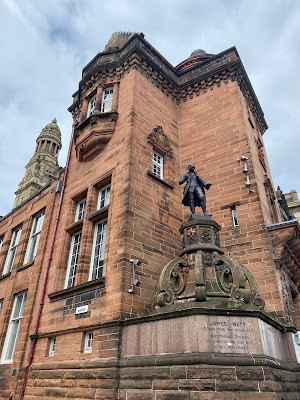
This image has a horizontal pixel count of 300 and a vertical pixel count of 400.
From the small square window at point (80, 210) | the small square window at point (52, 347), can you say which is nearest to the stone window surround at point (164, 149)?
the small square window at point (80, 210)

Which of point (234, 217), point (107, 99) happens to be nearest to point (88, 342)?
point (234, 217)

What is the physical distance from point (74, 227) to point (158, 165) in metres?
3.78

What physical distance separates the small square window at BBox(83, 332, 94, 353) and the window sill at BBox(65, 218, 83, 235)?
12.5ft

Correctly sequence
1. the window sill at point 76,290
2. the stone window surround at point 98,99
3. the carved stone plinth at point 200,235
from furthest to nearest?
the stone window surround at point 98,99, the window sill at point 76,290, the carved stone plinth at point 200,235

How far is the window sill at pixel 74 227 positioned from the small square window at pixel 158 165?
3.19m

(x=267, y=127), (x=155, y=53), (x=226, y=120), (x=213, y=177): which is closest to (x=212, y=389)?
(x=213, y=177)

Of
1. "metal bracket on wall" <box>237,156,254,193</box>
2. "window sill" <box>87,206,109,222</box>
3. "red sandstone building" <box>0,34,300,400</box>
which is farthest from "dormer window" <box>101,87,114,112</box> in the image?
"metal bracket on wall" <box>237,156,254,193</box>

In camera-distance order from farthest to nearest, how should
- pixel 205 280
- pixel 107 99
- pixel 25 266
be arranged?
1. pixel 25 266
2. pixel 107 99
3. pixel 205 280

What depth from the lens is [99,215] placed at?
398 inches

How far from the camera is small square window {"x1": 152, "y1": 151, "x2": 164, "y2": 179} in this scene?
1154cm

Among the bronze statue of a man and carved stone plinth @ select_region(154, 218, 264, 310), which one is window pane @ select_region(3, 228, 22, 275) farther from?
carved stone plinth @ select_region(154, 218, 264, 310)

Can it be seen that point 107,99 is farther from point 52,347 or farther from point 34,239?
point 52,347

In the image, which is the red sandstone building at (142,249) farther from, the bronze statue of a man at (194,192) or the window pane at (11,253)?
the bronze statue of a man at (194,192)

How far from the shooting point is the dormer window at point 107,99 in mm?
12689
